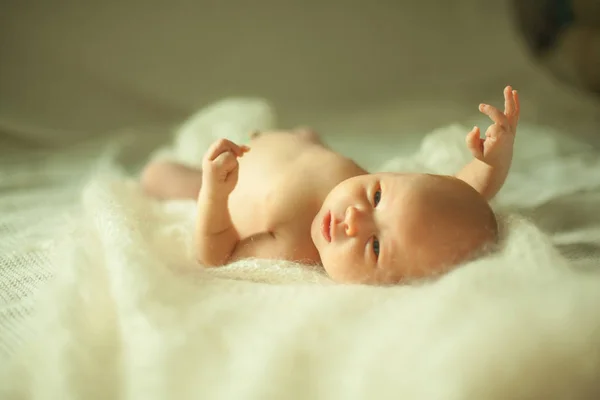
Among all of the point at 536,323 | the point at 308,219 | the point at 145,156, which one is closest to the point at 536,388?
the point at 536,323

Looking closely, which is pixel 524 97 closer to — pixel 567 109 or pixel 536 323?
pixel 567 109

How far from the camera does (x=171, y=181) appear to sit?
1.05 m

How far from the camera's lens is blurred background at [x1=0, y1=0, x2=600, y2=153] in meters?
1.53

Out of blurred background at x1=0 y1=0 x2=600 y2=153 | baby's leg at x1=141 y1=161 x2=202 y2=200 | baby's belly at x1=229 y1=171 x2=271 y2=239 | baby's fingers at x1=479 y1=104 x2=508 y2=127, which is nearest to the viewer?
baby's fingers at x1=479 y1=104 x2=508 y2=127

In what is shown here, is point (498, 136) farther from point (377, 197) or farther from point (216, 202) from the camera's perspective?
point (216, 202)

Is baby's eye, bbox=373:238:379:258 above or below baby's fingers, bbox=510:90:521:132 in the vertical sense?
below

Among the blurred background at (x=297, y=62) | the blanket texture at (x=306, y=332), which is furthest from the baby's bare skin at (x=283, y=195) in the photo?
the blurred background at (x=297, y=62)

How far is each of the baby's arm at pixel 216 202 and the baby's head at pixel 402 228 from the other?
5.8 inches

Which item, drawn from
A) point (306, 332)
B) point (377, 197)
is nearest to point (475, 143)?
point (377, 197)

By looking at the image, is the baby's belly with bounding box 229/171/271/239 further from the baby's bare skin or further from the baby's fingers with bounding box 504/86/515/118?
the baby's fingers with bounding box 504/86/515/118

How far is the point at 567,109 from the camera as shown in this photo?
1514 mm

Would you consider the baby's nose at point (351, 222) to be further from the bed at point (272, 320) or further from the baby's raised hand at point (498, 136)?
the baby's raised hand at point (498, 136)

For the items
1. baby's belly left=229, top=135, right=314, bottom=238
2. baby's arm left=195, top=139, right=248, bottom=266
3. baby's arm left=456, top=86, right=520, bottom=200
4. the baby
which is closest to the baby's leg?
the baby

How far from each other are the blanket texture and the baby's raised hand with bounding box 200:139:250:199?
5.0 inches
